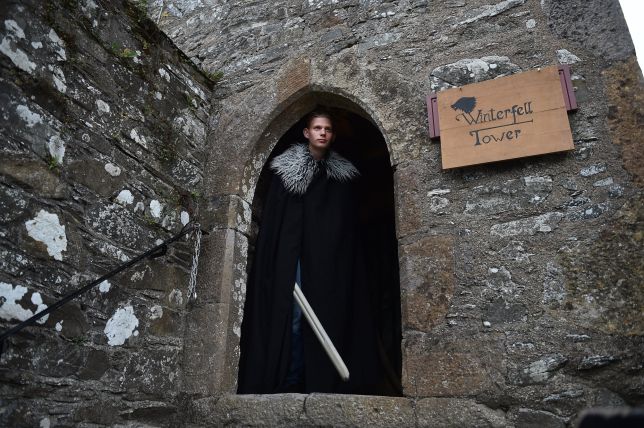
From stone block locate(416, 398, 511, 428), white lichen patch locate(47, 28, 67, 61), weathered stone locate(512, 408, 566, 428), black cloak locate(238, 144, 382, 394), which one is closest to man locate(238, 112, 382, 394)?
black cloak locate(238, 144, 382, 394)

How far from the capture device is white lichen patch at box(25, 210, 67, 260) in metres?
1.90

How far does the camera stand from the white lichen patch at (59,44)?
6.95 feet

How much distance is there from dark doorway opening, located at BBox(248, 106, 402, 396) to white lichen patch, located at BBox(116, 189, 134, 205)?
1281 millimetres

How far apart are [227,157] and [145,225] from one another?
699mm

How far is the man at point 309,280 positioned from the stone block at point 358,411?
54cm

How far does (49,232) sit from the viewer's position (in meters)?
1.96

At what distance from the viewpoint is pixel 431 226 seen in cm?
230

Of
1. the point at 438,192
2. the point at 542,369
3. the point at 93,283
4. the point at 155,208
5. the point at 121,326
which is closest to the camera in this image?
the point at 542,369

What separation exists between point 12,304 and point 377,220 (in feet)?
9.96

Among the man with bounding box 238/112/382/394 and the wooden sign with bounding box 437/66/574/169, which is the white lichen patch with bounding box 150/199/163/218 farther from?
the wooden sign with bounding box 437/66/574/169

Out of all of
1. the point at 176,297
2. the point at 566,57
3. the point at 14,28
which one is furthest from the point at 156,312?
the point at 566,57

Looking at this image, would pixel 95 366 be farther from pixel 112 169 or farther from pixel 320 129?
pixel 320 129

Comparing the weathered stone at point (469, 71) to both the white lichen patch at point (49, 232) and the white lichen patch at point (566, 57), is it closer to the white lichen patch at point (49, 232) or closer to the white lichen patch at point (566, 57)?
the white lichen patch at point (566, 57)

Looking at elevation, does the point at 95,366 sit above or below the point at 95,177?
below
